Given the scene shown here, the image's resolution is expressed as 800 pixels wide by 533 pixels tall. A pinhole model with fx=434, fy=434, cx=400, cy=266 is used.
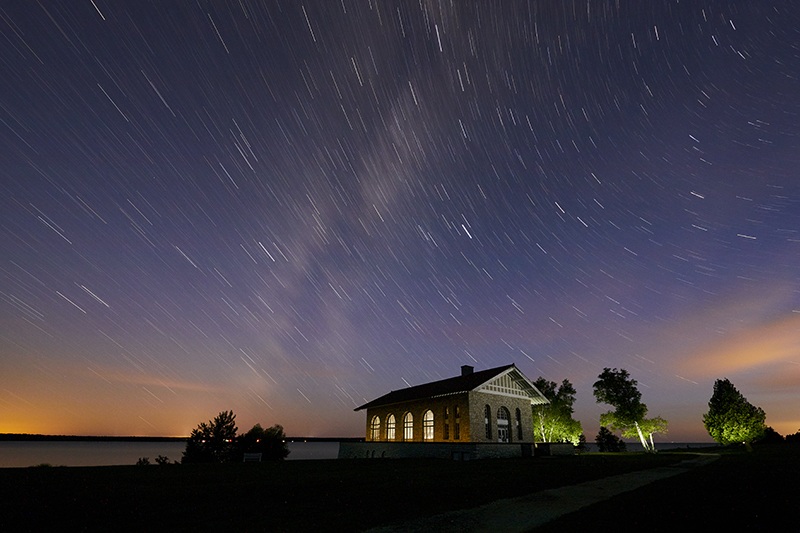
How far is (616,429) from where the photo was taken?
52656 millimetres

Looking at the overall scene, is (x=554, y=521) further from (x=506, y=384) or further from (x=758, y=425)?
(x=758, y=425)

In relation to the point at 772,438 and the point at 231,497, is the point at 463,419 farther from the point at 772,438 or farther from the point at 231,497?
the point at 772,438

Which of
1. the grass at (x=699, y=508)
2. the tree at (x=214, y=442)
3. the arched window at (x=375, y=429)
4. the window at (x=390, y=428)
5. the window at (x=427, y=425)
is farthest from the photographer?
the arched window at (x=375, y=429)

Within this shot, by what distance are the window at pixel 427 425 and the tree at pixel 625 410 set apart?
2427cm

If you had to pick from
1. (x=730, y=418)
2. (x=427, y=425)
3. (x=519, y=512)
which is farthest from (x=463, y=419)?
(x=730, y=418)

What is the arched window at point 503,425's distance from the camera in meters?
40.5

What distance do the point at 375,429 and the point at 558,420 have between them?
25.2 m

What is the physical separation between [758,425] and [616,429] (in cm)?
1568

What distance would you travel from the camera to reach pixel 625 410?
5231 cm

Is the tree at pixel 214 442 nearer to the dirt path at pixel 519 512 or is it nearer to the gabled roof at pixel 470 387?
the gabled roof at pixel 470 387

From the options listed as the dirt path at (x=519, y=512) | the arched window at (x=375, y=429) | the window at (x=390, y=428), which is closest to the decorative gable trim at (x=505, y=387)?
the window at (x=390, y=428)

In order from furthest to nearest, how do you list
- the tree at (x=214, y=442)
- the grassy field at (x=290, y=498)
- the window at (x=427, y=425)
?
the window at (x=427, y=425), the tree at (x=214, y=442), the grassy field at (x=290, y=498)

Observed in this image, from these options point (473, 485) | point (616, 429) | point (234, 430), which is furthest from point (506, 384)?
point (473, 485)

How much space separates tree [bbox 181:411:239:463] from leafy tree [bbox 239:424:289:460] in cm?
438
